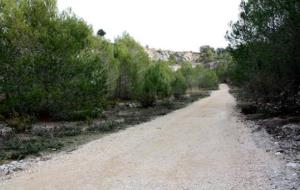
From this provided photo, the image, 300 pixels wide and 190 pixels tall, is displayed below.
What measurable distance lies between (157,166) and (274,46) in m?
11.5

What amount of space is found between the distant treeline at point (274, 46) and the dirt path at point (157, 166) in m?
4.37

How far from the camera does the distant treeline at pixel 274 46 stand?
767 inches

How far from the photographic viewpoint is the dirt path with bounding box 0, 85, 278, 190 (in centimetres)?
1044

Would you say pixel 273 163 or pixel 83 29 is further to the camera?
pixel 83 29

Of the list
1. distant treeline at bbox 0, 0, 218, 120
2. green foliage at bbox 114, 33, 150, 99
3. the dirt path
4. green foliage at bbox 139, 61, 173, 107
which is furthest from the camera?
green foliage at bbox 114, 33, 150, 99

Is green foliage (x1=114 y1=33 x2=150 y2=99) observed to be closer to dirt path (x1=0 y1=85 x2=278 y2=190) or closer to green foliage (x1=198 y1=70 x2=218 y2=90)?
dirt path (x1=0 y1=85 x2=278 y2=190)

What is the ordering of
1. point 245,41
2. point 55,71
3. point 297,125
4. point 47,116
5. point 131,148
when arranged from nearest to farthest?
point 131,148
point 297,125
point 55,71
point 47,116
point 245,41

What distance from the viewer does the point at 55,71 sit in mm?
28094

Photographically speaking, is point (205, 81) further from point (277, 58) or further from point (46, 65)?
point (277, 58)

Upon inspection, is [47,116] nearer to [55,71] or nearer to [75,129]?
[55,71]

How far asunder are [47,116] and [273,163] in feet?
64.7

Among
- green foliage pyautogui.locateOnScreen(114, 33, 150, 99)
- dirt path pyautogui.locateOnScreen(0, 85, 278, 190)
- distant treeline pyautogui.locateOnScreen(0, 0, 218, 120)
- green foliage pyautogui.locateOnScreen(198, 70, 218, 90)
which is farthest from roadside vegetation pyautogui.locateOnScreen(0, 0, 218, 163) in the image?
green foliage pyautogui.locateOnScreen(198, 70, 218, 90)

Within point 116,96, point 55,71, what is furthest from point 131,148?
point 116,96

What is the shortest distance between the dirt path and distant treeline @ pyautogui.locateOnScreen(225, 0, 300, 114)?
437 centimetres
